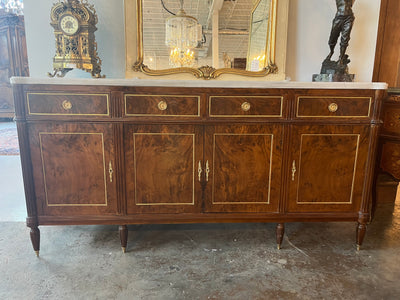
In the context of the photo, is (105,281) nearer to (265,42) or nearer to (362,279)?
(362,279)

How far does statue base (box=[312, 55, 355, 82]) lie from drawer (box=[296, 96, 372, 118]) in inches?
12.6

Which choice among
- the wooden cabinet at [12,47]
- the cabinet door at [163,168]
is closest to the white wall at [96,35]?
the cabinet door at [163,168]

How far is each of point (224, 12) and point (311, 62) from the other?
2.31 feet

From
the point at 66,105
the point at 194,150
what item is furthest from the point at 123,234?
the point at 66,105

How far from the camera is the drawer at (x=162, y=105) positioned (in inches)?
54.7

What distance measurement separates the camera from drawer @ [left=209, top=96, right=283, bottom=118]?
142 cm

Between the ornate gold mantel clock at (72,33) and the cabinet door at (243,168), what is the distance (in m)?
0.90

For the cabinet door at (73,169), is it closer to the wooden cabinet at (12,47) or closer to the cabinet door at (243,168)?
the cabinet door at (243,168)

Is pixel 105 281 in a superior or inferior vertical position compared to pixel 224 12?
inferior

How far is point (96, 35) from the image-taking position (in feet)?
6.13

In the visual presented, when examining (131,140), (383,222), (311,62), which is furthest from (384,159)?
Answer: (131,140)

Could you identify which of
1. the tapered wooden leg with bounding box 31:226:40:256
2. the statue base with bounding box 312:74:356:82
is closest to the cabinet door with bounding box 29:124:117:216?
the tapered wooden leg with bounding box 31:226:40:256

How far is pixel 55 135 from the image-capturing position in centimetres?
140

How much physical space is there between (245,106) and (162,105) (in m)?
0.42
